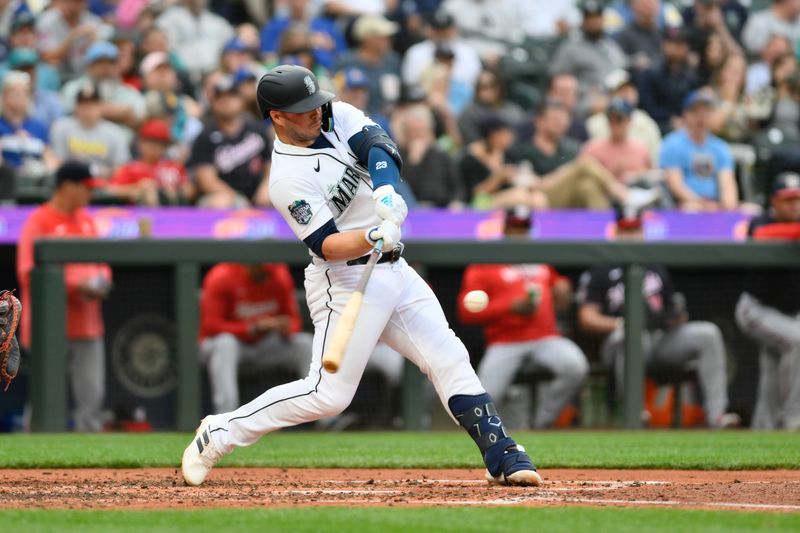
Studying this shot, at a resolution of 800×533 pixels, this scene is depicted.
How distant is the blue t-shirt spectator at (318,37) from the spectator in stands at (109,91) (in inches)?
66.9

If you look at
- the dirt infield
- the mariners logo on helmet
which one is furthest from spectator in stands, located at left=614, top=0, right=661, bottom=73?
the mariners logo on helmet

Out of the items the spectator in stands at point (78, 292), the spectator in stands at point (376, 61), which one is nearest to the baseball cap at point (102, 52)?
the spectator in stands at point (376, 61)

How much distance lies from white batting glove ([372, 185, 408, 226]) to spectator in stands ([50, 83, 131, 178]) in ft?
19.3

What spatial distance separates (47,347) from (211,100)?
2.76m

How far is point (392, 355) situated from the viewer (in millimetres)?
9820

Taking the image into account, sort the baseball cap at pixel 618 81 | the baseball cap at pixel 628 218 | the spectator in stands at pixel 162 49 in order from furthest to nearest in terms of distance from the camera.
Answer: the baseball cap at pixel 618 81, the spectator in stands at pixel 162 49, the baseball cap at pixel 628 218

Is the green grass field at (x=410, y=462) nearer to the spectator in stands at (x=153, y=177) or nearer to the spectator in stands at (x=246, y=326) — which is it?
the spectator in stands at (x=246, y=326)

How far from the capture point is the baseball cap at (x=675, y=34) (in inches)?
554

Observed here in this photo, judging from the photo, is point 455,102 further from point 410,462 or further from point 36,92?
point 410,462

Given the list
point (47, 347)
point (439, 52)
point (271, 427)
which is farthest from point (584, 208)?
point (271, 427)

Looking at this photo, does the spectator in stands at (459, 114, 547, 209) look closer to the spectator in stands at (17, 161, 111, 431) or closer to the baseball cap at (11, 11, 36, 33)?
the spectator in stands at (17, 161, 111, 431)

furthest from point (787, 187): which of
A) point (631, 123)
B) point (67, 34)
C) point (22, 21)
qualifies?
point (22, 21)

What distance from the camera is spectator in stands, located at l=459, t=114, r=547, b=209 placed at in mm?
10992

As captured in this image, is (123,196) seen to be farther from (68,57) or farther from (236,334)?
(68,57)
